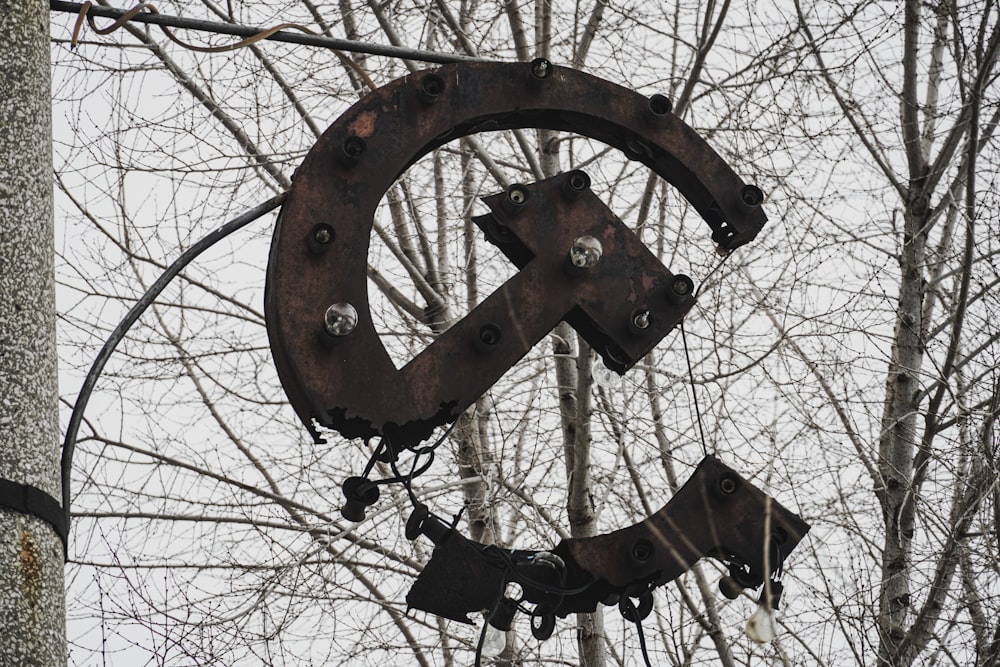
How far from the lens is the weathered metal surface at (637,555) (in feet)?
7.84

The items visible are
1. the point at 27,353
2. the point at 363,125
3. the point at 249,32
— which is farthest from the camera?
the point at 249,32

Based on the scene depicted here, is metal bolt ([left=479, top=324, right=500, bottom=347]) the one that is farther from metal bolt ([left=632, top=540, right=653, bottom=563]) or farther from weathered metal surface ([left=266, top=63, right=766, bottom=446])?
metal bolt ([left=632, top=540, right=653, bottom=563])

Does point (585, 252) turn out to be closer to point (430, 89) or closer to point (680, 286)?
point (680, 286)

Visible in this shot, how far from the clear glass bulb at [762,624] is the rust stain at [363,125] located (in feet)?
3.91

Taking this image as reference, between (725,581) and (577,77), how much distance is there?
1146 millimetres

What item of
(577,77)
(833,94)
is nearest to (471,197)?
(833,94)

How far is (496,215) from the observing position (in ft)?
8.18

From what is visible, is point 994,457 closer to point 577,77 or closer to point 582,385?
point 582,385

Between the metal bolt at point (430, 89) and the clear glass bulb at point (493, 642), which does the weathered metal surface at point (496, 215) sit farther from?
the clear glass bulb at point (493, 642)

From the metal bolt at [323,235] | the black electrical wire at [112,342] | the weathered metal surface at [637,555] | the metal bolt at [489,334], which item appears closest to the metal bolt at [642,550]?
the weathered metal surface at [637,555]

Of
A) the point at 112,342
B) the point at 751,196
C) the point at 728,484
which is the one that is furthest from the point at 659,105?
the point at 112,342

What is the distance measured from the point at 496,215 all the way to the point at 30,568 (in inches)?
44.0

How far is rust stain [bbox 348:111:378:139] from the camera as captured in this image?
2.39 meters

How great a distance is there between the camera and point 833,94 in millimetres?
7211
